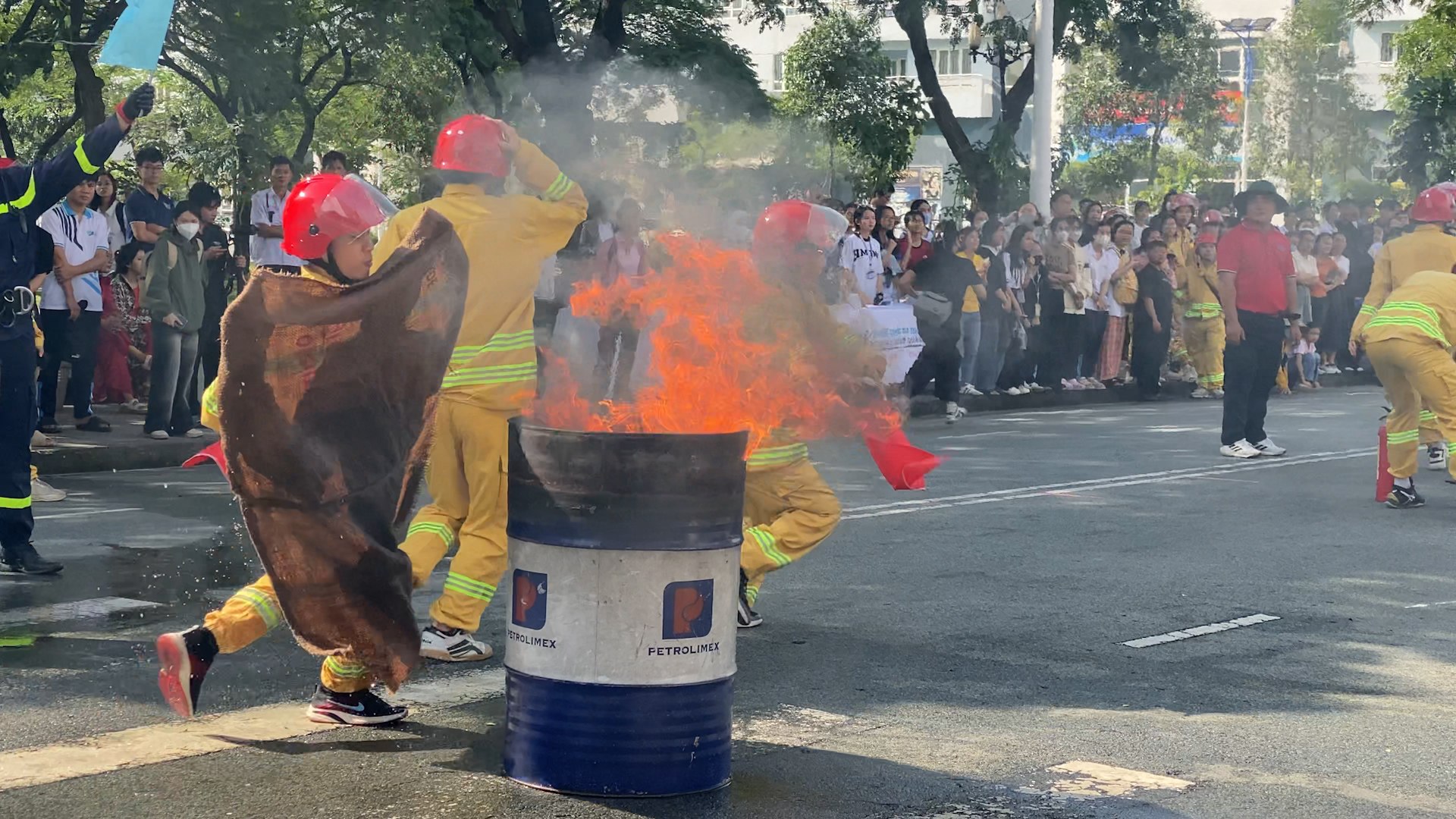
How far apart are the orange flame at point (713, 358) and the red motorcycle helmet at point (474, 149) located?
0.53m

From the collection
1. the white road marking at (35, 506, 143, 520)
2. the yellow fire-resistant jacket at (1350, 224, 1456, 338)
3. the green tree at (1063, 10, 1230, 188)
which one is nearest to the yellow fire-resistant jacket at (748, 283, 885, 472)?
Answer: the white road marking at (35, 506, 143, 520)

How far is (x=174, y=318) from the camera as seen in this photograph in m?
12.8

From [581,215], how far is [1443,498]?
24.7 feet

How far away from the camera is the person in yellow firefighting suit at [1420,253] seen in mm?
11281

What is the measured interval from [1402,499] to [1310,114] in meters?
62.3

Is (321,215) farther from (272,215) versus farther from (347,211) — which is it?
(272,215)

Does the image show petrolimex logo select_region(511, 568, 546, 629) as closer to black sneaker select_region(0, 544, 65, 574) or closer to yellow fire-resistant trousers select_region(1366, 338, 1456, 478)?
black sneaker select_region(0, 544, 65, 574)

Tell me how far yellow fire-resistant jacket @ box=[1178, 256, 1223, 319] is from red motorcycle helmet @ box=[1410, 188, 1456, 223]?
8.32 meters

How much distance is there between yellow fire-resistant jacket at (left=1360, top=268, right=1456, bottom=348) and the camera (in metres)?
10.8

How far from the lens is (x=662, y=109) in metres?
13.6

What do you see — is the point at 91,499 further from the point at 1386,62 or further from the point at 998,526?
the point at 1386,62

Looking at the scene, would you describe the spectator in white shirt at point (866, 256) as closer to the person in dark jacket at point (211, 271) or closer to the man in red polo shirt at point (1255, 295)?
the man in red polo shirt at point (1255, 295)

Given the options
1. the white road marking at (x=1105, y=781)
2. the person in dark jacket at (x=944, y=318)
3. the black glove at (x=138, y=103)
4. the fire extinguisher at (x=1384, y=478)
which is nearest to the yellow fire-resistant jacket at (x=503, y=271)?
the black glove at (x=138, y=103)

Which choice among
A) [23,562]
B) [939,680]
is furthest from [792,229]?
[23,562]
